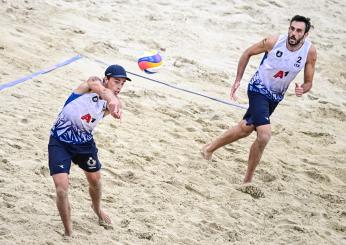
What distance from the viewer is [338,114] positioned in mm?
8852

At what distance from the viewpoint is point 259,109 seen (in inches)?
231

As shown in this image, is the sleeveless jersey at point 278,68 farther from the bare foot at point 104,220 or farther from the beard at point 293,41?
the bare foot at point 104,220

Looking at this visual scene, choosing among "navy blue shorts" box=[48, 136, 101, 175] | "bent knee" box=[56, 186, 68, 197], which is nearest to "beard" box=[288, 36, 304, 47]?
"navy blue shorts" box=[48, 136, 101, 175]

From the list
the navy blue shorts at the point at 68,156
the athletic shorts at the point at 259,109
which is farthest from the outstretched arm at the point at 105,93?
the athletic shorts at the point at 259,109

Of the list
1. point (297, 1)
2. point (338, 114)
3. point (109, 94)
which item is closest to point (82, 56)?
point (338, 114)

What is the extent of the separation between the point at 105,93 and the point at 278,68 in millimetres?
2332

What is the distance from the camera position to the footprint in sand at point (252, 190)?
6.04 m

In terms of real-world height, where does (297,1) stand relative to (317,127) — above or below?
above

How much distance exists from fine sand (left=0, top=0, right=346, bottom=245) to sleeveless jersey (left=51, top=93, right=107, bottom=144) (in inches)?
29.4

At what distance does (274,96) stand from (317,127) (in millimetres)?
2533

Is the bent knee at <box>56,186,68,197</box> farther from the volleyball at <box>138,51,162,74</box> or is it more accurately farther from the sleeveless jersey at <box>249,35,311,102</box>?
the volleyball at <box>138,51,162,74</box>

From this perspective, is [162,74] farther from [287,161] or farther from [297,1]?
[297,1]

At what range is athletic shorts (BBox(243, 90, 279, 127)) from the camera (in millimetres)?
5855

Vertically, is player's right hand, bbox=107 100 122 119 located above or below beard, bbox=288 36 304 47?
below
